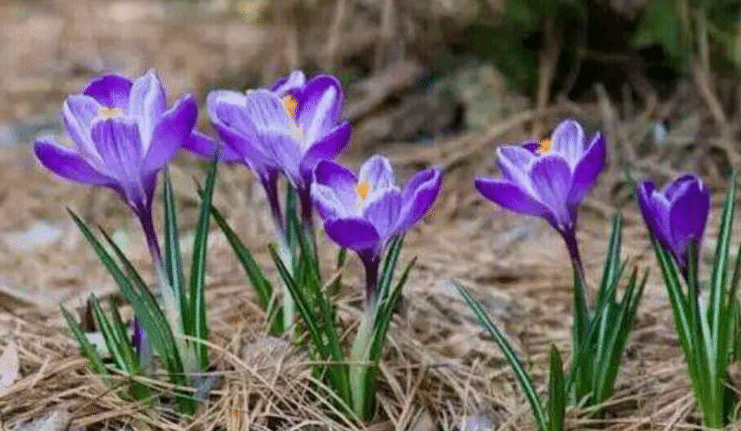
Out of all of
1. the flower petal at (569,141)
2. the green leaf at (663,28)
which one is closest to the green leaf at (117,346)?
the flower petal at (569,141)

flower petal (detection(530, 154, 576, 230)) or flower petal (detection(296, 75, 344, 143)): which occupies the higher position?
flower petal (detection(296, 75, 344, 143))

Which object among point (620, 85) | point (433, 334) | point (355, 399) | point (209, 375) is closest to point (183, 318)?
point (209, 375)

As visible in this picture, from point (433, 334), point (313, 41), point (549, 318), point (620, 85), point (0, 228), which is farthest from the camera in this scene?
point (313, 41)

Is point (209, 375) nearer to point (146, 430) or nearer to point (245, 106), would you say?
point (146, 430)

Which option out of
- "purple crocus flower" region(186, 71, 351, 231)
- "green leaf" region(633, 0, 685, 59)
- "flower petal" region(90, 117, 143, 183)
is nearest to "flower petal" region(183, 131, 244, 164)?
"purple crocus flower" region(186, 71, 351, 231)

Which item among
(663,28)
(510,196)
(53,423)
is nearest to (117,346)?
(53,423)

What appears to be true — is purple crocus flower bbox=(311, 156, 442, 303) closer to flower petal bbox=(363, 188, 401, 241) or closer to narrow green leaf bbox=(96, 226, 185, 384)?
flower petal bbox=(363, 188, 401, 241)

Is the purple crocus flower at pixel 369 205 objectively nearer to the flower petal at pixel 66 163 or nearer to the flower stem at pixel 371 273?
the flower stem at pixel 371 273
